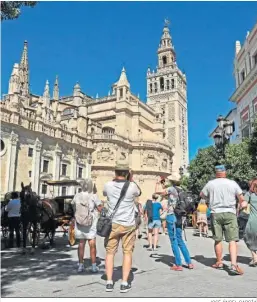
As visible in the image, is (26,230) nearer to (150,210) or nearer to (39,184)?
(150,210)

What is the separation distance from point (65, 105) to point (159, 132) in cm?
1789

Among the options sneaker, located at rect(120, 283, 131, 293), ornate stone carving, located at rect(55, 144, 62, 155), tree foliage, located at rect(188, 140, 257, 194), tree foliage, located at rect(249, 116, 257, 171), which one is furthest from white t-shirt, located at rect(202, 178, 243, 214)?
ornate stone carving, located at rect(55, 144, 62, 155)

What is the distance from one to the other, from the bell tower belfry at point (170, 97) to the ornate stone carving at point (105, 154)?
24551mm

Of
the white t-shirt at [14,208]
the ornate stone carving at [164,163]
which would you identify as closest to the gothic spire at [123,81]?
the ornate stone carving at [164,163]

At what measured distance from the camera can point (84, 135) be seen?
130 feet

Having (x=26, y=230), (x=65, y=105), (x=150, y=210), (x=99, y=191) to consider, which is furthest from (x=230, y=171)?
(x=65, y=105)

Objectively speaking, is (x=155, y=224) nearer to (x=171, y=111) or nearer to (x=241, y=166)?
(x=241, y=166)

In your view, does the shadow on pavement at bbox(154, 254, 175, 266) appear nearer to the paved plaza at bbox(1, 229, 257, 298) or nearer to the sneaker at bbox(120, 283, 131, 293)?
the paved plaza at bbox(1, 229, 257, 298)

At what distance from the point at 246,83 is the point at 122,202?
73.0ft

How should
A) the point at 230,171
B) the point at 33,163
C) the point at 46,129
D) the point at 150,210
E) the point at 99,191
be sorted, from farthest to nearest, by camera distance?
the point at 99,191
the point at 46,129
the point at 33,163
the point at 230,171
the point at 150,210

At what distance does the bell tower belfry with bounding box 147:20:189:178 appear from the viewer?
222 ft

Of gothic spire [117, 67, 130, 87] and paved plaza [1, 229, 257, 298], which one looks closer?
paved plaza [1, 229, 257, 298]

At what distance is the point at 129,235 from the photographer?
15.4ft

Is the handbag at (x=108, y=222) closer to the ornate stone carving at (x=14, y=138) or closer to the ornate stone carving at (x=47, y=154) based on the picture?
the ornate stone carving at (x=14, y=138)
